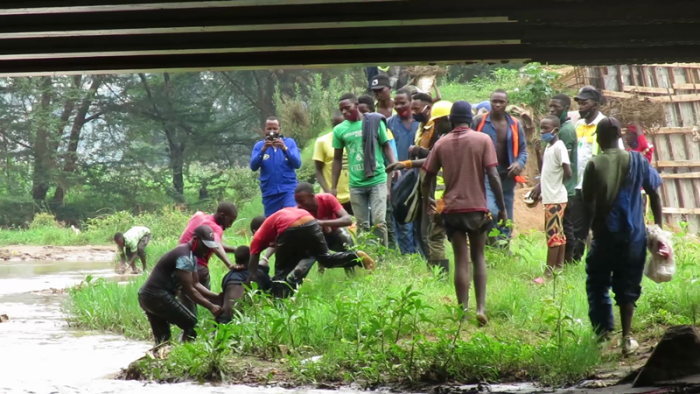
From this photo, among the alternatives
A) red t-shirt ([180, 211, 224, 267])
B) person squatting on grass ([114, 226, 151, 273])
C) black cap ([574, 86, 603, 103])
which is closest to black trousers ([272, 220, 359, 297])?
red t-shirt ([180, 211, 224, 267])

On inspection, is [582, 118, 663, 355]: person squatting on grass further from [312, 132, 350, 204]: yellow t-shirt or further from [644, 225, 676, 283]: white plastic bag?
[312, 132, 350, 204]: yellow t-shirt

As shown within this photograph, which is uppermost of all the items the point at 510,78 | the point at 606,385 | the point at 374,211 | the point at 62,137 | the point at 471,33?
the point at 62,137

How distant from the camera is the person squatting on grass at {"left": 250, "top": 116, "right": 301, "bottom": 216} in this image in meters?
12.6

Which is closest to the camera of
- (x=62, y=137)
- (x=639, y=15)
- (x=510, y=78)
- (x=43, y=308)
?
(x=639, y=15)

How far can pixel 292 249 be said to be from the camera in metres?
10.5

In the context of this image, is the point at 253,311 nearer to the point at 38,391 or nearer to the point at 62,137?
the point at 38,391

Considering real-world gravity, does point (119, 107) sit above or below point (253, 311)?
above

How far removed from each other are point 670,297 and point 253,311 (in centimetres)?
364

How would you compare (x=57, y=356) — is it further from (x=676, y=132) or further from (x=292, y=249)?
(x=676, y=132)

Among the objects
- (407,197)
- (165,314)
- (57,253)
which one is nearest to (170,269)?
(165,314)

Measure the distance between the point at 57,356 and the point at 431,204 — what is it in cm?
357

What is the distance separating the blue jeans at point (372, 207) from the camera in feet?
39.4

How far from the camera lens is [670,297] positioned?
9.69m

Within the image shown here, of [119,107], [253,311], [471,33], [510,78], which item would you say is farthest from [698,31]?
[119,107]
